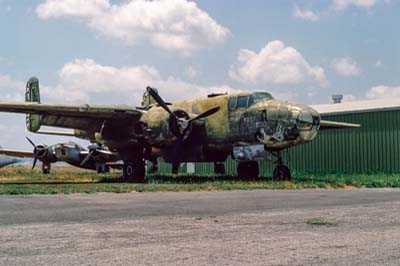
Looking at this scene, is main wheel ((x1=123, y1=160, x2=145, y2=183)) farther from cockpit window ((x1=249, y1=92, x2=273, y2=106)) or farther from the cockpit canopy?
cockpit window ((x1=249, y1=92, x2=273, y2=106))

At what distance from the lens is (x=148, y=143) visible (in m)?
28.9

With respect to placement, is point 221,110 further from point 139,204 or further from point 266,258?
point 266,258

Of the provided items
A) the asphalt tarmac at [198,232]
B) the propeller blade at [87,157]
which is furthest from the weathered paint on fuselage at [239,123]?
the propeller blade at [87,157]

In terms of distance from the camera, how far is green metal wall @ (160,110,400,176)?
1389 inches

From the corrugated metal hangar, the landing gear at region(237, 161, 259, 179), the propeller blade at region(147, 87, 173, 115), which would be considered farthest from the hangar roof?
the propeller blade at region(147, 87, 173, 115)

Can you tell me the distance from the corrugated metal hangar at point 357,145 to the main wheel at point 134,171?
515 inches

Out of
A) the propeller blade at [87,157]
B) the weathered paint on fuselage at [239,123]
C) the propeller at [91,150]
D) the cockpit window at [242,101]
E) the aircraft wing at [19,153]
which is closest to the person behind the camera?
the weathered paint on fuselage at [239,123]

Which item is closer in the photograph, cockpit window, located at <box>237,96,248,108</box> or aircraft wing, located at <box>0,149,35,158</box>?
cockpit window, located at <box>237,96,248,108</box>

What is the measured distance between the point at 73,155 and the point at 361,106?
22.3 meters

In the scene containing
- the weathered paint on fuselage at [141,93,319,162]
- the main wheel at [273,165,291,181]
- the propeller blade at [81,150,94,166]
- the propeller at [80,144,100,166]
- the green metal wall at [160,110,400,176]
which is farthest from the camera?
the propeller blade at [81,150,94,166]

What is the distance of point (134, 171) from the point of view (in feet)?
97.6

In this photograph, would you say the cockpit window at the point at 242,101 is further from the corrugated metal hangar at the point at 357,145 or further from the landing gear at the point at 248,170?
the corrugated metal hangar at the point at 357,145

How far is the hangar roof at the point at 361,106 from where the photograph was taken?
1421 inches

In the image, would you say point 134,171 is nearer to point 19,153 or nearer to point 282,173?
point 282,173
